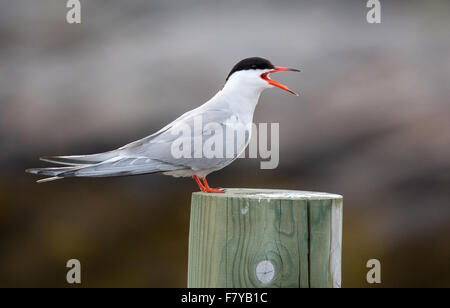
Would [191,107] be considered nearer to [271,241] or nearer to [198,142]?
[198,142]

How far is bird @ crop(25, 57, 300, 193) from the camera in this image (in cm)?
305

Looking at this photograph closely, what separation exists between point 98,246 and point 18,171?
0.89m

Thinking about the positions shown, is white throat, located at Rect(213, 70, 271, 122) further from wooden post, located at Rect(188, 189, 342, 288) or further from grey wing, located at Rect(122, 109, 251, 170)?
wooden post, located at Rect(188, 189, 342, 288)

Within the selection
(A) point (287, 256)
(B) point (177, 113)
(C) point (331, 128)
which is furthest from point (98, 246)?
(A) point (287, 256)

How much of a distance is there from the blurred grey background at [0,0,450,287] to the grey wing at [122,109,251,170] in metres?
1.71

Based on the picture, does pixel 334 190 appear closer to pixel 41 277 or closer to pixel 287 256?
pixel 41 277

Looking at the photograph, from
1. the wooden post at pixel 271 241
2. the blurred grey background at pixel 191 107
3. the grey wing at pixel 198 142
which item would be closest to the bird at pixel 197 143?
the grey wing at pixel 198 142

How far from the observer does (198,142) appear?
3.25 meters

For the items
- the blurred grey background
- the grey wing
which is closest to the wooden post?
the grey wing

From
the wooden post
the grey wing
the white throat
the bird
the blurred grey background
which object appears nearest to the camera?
the wooden post

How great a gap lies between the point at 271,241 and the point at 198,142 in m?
0.94

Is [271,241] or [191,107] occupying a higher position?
[191,107]

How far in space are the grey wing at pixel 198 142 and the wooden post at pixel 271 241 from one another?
684 millimetres

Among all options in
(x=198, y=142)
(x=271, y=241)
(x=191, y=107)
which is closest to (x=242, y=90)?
(x=198, y=142)
